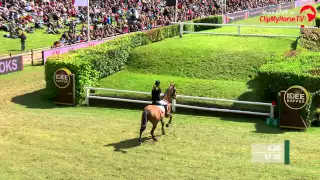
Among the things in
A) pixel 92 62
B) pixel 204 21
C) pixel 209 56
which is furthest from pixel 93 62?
pixel 204 21

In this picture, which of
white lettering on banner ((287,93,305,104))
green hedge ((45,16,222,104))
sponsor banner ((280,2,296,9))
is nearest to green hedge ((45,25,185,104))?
green hedge ((45,16,222,104))

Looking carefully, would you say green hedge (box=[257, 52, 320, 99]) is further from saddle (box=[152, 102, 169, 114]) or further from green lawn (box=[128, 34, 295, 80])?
saddle (box=[152, 102, 169, 114])

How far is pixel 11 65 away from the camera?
2709cm

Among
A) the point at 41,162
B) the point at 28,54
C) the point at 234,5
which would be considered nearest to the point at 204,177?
the point at 41,162

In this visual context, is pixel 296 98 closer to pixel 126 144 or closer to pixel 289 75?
pixel 289 75

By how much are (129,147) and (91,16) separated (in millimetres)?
33770

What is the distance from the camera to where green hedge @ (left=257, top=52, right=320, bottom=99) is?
53.3ft

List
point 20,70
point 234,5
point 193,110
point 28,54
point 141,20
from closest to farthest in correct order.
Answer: point 193,110, point 20,70, point 28,54, point 141,20, point 234,5

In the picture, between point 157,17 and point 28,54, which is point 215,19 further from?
point 28,54

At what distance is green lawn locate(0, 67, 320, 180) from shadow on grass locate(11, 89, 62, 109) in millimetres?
538

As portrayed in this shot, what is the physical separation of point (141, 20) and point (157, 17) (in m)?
2.79

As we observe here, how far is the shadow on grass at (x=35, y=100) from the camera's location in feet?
64.9

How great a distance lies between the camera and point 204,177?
465 inches

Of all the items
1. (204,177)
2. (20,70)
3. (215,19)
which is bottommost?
(204,177)
